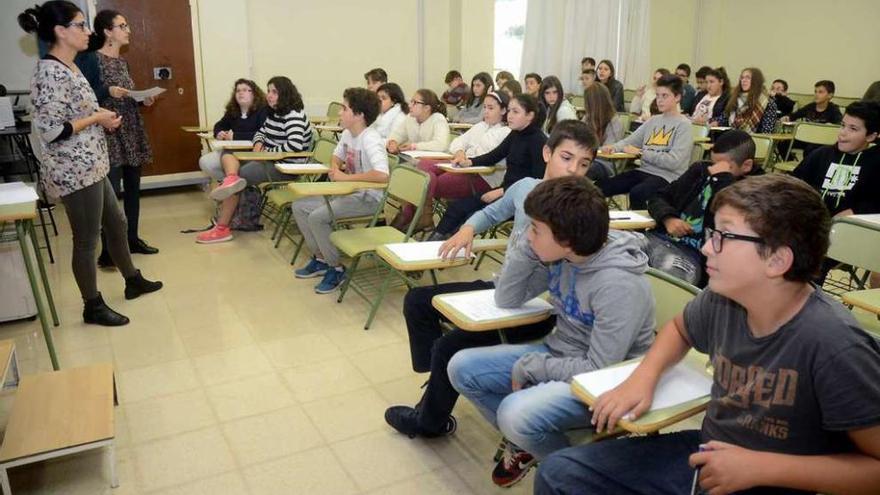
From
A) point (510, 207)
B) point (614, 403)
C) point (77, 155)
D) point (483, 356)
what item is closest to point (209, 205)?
point (77, 155)

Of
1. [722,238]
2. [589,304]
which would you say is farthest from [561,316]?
[722,238]

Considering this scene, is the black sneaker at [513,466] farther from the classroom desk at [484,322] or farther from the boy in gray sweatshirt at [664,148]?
the boy in gray sweatshirt at [664,148]

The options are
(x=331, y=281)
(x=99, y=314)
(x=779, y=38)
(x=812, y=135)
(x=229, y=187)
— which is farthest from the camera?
(x=779, y=38)

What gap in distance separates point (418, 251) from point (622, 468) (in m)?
1.45

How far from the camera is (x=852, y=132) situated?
3.31 meters

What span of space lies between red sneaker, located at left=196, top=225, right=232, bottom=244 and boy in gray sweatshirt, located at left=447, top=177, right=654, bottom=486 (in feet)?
11.5

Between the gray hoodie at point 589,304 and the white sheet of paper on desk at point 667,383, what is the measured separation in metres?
0.13

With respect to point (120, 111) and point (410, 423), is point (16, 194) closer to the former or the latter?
point (120, 111)

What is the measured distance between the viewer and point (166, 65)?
639 centimetres

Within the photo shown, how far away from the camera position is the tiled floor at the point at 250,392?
2.21 meters

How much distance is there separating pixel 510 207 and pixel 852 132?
1.96m

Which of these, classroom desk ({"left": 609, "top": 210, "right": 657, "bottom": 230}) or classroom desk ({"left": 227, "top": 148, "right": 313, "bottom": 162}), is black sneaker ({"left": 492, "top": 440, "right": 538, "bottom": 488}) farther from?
classroom desk ({"left": 227, "top": 148, "right": 313, "bottom": 162})

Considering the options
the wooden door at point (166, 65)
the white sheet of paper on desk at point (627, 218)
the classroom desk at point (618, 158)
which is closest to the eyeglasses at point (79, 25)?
the white sheet of paper on desk at point (627, 218)

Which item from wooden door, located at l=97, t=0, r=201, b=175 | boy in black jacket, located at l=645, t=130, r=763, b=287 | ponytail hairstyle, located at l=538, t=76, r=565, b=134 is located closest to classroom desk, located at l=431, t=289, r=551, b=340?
boy in black jacket, located at l=645, t=130, r=763, b=287
